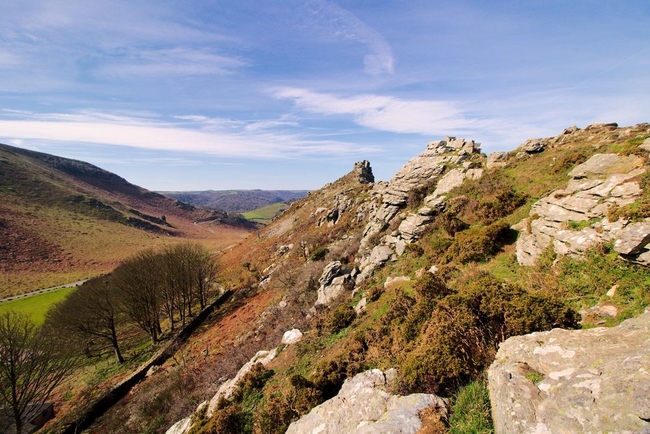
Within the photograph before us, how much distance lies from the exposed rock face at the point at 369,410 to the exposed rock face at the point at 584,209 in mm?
8101

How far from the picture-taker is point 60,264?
8338cm

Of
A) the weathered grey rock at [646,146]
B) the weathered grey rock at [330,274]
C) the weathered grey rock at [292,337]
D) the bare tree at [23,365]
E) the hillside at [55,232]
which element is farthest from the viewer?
the hillside at [55,232]

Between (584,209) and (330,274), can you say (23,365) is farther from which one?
(584,209)

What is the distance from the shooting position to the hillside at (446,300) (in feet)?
24.6

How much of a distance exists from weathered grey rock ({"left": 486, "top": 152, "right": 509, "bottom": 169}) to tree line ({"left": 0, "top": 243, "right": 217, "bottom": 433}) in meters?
36.1

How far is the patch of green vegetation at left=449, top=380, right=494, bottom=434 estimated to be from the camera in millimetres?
5441

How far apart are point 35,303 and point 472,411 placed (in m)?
74.3

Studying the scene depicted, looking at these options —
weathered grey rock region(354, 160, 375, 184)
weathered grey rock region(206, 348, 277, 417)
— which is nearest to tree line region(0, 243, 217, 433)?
weathered grey rock region(206, 348, 277, 417)

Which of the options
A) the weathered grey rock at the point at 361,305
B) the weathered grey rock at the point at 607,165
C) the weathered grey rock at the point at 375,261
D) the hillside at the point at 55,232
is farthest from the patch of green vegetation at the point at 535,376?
the hillside at the point at 55,232

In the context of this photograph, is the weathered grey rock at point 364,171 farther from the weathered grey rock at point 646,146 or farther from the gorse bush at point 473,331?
the gorse bush at point 473,331

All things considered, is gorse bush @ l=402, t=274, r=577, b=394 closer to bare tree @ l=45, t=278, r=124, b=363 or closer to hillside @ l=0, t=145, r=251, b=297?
bare tree @ l=45, t=278, r=124, b=363

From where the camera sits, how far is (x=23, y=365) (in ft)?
60.5

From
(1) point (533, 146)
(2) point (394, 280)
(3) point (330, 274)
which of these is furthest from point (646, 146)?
(3) point (330, 274)

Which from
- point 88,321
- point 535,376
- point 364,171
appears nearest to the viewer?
point 535,376
